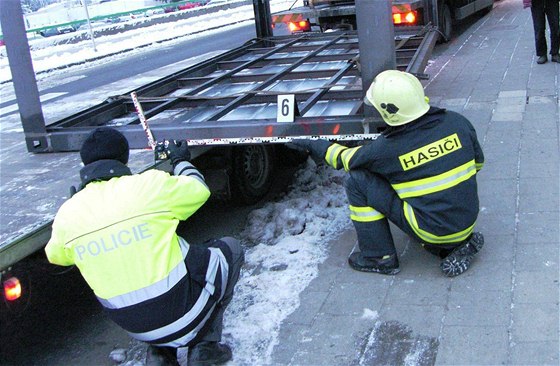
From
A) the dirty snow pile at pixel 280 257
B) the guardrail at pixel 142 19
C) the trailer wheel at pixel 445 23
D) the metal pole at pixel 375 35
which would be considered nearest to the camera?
the dirty snow pile at pixel 280 257

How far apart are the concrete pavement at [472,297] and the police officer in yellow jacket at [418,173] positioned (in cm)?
25

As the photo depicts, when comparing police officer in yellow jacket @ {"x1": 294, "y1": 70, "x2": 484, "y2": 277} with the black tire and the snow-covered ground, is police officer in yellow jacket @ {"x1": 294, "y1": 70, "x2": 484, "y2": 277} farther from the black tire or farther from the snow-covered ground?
the black tire

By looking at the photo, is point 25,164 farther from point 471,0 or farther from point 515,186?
point 471,0

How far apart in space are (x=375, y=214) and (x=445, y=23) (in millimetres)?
9734

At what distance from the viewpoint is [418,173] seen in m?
3.99

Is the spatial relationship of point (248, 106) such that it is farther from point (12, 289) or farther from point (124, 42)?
point (124, 42)

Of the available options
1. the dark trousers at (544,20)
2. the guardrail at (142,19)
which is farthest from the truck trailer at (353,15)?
the guardrail at (142,19)

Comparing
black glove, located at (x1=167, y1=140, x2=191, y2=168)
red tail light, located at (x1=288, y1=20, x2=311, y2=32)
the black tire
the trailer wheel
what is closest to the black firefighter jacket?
black glove, located at (x1=167, y1=140, x2=191, y2=168)

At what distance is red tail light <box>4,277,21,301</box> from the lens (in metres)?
3.61

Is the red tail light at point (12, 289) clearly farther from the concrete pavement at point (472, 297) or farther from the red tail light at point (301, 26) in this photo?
the red tail light at point (301, 26)

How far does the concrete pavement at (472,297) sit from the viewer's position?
3.46m

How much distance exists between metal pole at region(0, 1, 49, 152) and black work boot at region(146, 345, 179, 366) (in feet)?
9.42

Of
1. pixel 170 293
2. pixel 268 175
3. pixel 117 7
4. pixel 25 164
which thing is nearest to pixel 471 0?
pixel 268 175

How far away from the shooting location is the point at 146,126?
527cm
